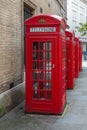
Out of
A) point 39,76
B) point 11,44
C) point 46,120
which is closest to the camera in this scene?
point 46,120

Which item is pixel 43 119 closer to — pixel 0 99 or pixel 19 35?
pixel 0 99

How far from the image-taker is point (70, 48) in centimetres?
1349

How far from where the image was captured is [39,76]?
863 cm

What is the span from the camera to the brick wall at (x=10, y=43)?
29.0 ft

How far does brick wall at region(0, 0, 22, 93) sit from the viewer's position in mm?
8852

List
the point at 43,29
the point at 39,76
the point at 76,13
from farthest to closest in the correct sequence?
the point at 76,13 → the point at 39,76 → the point at 43,29

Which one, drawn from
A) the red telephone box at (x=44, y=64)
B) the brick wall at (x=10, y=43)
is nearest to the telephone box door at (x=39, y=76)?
the red telephone box at (x=44, y=64)

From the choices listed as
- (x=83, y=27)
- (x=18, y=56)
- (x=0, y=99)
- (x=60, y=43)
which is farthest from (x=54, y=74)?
(x=83, y=27)

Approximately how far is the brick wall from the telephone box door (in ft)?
2.23

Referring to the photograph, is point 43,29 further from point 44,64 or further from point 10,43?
point 10,43

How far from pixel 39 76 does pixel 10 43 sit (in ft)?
4.81

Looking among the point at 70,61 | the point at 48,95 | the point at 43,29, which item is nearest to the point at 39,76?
the point at 48,95

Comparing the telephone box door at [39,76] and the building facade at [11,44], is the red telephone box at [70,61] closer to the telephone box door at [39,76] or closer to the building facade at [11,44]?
the building facade at [11,44]

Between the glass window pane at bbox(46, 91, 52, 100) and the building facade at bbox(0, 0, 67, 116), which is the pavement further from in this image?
the building facade at bbox(0, 0, 67, 116)
